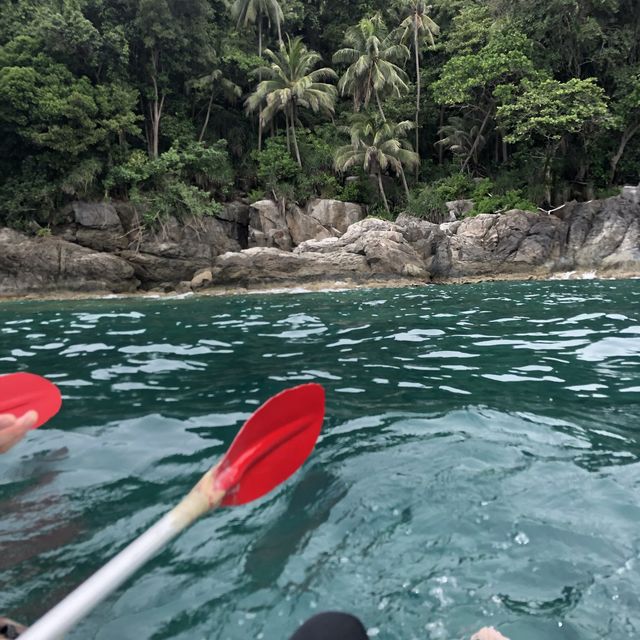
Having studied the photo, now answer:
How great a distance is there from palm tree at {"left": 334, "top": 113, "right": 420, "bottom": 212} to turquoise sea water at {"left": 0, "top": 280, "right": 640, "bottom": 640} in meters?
17.9

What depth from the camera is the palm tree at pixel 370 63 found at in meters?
23.1

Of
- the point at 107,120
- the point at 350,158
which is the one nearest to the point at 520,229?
the point at 350,158

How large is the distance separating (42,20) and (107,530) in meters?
21.7

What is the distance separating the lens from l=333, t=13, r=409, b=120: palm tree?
23062mm

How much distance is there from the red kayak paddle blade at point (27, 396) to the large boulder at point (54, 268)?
15.5 metres

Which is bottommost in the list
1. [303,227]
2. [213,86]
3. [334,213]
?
[303,227]

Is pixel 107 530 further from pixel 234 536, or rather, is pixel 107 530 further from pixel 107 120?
pixel 107 120

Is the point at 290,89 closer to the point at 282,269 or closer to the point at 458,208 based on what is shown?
the point at 458,208

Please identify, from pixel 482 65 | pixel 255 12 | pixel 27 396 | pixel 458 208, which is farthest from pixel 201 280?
pixel 27 396

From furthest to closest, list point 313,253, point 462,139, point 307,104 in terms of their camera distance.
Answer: point 462,139 → point 307,104 → point 313,253

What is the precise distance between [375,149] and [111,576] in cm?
2263

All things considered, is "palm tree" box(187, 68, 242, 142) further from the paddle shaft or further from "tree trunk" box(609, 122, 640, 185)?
the paddle shaft

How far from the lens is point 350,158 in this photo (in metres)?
22.5

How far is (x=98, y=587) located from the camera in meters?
1.45
